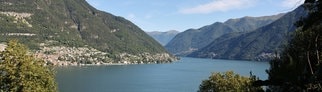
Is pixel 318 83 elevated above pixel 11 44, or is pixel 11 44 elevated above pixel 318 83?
pixel 11 44

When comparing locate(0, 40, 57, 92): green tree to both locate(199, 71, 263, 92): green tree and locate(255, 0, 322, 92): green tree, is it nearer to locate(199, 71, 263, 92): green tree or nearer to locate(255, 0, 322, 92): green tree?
locate(255, 0, 322, 92): green tree

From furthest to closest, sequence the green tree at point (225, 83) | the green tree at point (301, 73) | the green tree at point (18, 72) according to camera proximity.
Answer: the green tree at point (225, 83), the green tree at point (18, 72), the green tree at point (301, 73)

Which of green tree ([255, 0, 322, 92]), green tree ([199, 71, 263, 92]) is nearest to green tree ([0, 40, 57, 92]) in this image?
green tree ([255, 0, 322, 92])

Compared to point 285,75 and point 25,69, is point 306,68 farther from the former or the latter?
point 25,69

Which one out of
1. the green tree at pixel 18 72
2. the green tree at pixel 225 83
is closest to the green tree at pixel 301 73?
the green tree at pixel 18 72

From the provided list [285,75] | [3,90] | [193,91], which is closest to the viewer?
[285,75]

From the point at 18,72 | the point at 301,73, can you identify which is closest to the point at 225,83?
the point at 18,72

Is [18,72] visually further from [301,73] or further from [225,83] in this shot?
[225,83]

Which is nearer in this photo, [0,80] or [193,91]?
[0,80]

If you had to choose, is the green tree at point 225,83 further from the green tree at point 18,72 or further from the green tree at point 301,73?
the green tree at point 301,73

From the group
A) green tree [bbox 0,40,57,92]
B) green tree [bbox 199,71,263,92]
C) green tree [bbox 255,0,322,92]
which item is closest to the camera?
green tree [bbox 255,0,322,92]

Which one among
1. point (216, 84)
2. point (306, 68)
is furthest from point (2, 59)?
point (216, 84)
